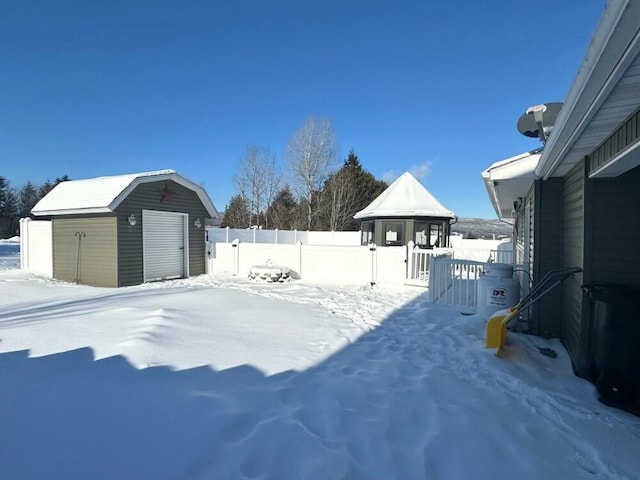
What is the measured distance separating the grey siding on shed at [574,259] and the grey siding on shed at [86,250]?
1027 cm

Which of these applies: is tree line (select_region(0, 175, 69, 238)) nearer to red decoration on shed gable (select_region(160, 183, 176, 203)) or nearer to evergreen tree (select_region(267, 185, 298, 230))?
evergreen tree (select_region(267, 185, 298, 230))

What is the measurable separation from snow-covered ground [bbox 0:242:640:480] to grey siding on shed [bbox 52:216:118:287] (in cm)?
494

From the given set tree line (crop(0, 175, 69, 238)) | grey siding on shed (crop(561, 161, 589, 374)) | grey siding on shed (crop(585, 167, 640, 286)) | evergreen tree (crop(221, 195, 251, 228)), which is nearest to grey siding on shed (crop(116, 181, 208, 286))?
grey siding on shed (crop(561, 161, 589, 374))

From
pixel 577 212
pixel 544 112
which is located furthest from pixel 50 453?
pixel 544 112

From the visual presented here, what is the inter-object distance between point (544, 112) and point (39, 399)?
309 inches

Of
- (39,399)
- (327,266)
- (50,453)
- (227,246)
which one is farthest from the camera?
(227,246)

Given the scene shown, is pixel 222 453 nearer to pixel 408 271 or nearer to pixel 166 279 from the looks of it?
pixel 408 271

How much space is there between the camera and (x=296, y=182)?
26.4 m

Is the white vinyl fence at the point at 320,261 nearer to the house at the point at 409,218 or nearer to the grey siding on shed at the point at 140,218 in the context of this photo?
the grey siding on shed at the point at 140,218

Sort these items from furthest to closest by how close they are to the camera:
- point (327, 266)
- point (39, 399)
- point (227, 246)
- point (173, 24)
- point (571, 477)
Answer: point (227, 246)
point (327, 266)
point (173, 24)
point (39, 399)
point (571, 477)

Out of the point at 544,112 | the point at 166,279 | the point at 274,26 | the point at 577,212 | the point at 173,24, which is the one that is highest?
the point at 274,26

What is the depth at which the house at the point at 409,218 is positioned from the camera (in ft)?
48.2

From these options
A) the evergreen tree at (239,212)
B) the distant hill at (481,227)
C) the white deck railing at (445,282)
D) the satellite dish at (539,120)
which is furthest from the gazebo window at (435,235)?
the evergreen tree at (239,212)

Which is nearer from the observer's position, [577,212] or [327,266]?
[577,212]
